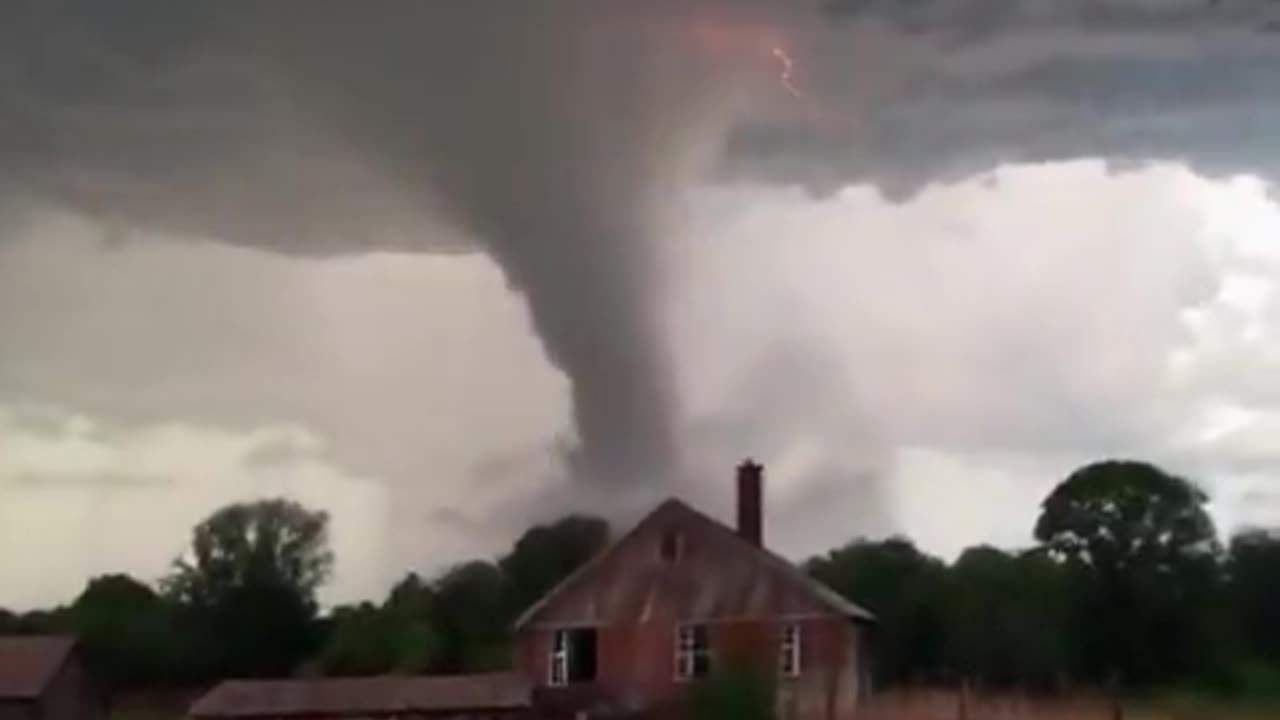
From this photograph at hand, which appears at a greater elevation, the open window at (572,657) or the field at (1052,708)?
the open window at (572,657)

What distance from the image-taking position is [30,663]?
51812mm

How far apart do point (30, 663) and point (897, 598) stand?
58.8 ft

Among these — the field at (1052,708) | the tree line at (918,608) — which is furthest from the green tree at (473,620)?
the field at (1052,708)

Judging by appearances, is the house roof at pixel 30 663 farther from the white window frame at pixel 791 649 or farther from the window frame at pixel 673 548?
the white window frame at pixel 791 649

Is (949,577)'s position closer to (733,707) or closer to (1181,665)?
(1181,665)

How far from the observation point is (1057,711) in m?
46.6

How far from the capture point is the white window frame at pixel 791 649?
156 feet

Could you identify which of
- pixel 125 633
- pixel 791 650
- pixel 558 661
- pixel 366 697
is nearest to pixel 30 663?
pixel 125 633

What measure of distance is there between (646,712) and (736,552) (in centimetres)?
406

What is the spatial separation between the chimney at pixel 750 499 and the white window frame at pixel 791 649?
142 inches

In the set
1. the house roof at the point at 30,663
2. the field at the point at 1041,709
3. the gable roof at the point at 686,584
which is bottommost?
the field at the point at 1041,709

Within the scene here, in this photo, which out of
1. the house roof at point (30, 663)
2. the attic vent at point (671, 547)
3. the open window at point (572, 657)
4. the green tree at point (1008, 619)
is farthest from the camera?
the green tree at point (1008, 619)

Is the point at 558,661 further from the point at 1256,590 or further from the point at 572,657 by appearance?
the point at 1256,590

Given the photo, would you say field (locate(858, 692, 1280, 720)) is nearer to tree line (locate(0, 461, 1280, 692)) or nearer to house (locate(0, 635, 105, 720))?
tree line (locate(0, 461, 1280, 692))
